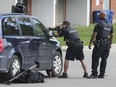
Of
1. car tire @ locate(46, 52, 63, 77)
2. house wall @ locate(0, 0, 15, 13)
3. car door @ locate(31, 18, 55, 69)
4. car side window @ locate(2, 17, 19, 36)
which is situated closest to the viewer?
car side window @ locate(2, 17, 19, 36)

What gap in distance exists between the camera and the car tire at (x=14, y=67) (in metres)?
13.4

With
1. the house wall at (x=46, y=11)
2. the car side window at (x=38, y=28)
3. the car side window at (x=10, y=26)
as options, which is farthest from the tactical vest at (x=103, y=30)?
the house wall at (x=46, y=11)

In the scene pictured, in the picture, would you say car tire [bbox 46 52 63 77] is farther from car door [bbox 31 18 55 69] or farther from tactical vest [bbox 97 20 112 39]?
tactical vest [bbox 97 20 112 39]

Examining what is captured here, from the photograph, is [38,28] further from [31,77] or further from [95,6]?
[95,6]

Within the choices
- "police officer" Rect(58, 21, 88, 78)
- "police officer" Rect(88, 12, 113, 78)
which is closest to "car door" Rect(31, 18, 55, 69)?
"police officer" Rect(58, 21, 88, 78)

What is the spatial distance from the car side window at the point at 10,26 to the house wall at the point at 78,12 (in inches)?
1088

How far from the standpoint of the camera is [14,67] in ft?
44.5

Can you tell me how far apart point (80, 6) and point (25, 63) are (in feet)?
91.9

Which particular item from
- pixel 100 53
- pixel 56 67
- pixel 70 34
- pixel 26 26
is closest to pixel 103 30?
pixel 100 53

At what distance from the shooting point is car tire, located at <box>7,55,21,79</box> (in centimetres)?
1342

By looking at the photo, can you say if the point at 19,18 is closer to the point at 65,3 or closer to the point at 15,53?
the point at 15,53

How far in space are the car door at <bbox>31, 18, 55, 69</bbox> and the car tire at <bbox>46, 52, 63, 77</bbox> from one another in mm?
314

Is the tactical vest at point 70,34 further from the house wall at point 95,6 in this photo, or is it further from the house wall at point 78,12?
the house wall at point 95,6

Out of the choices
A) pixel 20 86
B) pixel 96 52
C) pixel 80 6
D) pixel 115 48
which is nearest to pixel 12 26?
pixel 20 86
